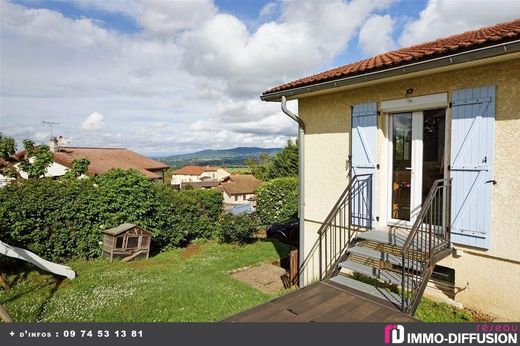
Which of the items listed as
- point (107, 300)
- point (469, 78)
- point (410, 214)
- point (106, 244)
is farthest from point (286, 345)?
point (106, 244)

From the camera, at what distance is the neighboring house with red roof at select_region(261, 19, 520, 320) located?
4.32 metres

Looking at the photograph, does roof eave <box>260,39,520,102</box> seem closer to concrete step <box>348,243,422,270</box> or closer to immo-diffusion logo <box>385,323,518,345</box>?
concrete step <box>348,243,422,270</box>

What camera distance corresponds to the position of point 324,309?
4270 mm

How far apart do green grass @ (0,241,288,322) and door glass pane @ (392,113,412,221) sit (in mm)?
3702

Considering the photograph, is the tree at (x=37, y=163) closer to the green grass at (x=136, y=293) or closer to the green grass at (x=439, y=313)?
the green grass at (x=136, y=293)

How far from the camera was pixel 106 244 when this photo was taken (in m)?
11.2

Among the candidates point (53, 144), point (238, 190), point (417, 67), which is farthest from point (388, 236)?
point (238, 190)

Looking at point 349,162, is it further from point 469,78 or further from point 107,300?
point 107,300

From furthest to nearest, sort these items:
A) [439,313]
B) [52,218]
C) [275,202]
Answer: [275,202]
[52,218]
[439,313]

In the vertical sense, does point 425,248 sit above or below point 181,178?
above

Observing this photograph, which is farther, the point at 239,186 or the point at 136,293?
the point at 239,186

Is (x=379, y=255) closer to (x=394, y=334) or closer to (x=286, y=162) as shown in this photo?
(x=394, y=334)

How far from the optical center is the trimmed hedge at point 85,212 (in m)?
10.1

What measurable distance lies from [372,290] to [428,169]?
7.91 ft
